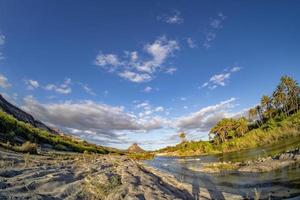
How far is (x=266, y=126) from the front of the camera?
97.9 meters

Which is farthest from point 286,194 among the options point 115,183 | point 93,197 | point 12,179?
point 12,179

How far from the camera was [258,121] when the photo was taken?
471 ft

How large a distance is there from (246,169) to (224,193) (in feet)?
42.0

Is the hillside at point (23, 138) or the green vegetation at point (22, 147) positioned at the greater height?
the hillside at point (23, 138)

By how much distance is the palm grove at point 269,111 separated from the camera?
115 metres

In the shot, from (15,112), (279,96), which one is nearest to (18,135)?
(15,112)

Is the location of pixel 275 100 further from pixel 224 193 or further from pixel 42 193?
pixel 42 193

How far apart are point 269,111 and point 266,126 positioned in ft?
105

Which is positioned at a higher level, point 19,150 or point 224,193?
point 19,150

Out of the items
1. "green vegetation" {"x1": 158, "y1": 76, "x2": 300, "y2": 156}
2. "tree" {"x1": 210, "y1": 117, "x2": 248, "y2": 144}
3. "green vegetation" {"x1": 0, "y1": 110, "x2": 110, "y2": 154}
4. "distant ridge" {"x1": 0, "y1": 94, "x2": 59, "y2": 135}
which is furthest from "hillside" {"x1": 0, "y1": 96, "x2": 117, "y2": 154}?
"tree" {"x1": 210, "y1": 117, "x2": 248, "y2": 144}

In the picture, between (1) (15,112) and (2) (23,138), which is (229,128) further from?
(2) (23,138)

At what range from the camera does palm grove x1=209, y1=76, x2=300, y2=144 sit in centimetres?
11544

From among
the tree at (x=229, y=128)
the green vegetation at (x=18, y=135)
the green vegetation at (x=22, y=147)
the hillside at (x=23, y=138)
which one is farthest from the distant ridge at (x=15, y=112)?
the tree at (x=229, y=128)

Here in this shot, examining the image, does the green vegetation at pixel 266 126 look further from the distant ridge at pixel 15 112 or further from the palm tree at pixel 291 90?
the distant ridge at pixel 15 112
